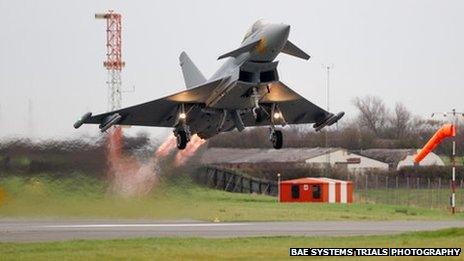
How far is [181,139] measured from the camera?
34062mm

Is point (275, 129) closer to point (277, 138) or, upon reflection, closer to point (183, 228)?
point (277, 138)

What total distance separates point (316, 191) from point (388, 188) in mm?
6703

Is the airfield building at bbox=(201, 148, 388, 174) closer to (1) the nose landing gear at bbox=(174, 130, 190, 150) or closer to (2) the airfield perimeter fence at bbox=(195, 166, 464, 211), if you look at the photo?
(2) the airfield perimeter fence at bbox=(195, 166, 464, 211)

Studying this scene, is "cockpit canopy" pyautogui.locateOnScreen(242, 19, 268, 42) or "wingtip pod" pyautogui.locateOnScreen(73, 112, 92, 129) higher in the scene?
"cockpit canopy" pyautogui.locateOnScreen(242, 19, 268, 42)

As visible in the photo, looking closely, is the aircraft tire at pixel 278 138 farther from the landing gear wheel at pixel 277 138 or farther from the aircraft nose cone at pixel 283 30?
the aircraft nose cone at pixel 283 30

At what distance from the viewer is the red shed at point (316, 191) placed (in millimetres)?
57812

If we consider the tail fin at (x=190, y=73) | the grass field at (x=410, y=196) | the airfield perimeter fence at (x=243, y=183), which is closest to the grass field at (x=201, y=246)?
the tail fin at (x=190, y=73)

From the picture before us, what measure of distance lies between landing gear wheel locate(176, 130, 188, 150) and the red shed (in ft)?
78.7

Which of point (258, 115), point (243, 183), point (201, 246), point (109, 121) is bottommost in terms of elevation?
point (201, 246)

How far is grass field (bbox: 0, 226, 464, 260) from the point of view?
22484mm

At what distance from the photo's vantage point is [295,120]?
3866cm

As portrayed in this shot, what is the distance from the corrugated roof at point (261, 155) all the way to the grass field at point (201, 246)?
94.0 ft

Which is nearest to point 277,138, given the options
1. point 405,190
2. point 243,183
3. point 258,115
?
point 258,115
